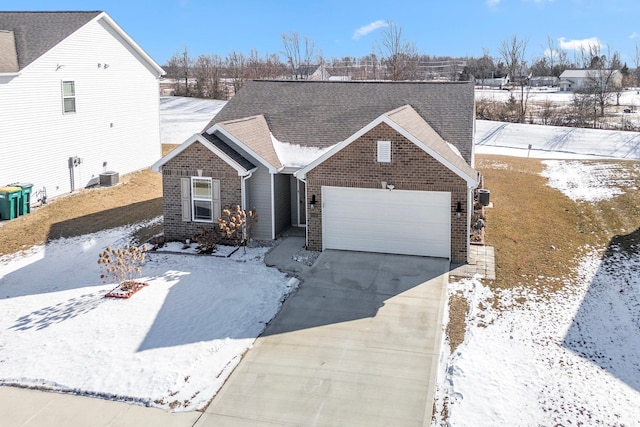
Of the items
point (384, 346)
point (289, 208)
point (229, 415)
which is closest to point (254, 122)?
point (289, 208)

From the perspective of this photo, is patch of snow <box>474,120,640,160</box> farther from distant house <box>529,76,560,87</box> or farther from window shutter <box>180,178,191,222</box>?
distant house <box>529,76,560,87</box>

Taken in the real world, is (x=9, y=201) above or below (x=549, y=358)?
above

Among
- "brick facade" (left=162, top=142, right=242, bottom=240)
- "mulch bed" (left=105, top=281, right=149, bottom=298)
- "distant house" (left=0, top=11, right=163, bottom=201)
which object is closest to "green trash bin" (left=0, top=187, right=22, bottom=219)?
"distant house" (left=0, top=11, right=163, bottom=201)

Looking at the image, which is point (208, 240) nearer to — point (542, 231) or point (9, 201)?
point (9, 201)

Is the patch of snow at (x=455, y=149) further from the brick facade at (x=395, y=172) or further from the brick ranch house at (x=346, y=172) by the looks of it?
the brick facade at (x=395, y=172)

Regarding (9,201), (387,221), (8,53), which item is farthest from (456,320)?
(8,53)

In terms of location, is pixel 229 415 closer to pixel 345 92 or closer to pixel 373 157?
pixel 373 157
